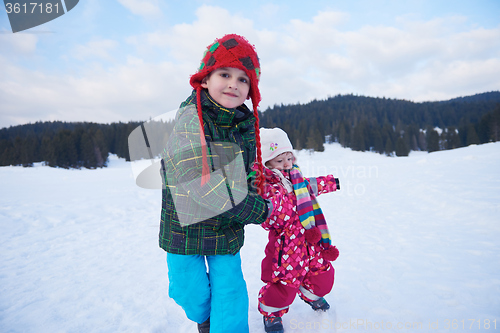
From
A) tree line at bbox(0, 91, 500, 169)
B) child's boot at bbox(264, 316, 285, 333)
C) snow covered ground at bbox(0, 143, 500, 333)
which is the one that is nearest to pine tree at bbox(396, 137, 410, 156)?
tree line at bbox(0, 91, 500, 169)

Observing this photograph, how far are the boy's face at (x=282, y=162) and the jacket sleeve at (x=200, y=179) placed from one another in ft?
2.31

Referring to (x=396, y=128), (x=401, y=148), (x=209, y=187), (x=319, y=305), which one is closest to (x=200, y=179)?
(x=209, y=187)

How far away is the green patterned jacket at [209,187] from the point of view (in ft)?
3.64

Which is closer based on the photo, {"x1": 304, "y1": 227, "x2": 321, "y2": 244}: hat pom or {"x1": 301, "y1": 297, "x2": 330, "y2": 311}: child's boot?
{"x1": 304, "y1": 227, "x2": 321, "y2": 244}: hat pom

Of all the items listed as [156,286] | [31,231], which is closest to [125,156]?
[31,231]

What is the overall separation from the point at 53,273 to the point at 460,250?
16.4ft

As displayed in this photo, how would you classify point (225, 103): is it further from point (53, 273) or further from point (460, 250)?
point (460, 250)

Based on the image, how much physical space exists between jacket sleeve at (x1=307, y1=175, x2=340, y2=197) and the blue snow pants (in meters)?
0.88

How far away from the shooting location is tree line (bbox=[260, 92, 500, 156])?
125 ft

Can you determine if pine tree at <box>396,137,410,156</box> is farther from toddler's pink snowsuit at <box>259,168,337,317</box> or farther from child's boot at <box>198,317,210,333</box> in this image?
child's boot at <box>198,317,210,333</box>

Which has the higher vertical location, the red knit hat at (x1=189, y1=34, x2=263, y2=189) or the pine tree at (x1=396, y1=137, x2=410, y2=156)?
the red knit hat at (x1=189, y1=34, x2=263, y2=189)

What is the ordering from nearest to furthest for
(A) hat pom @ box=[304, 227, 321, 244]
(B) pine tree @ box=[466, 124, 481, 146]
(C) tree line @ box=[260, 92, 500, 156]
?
(A) hat pom @ box=[304, 227, 321, 244]
(B) pine tree @ box=[466, 124, 481, 146]
(C) tree line @ box=[260, 92, 500, 156]

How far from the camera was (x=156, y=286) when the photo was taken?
2.43 metres

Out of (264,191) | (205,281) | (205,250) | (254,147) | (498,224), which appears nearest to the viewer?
(205,250)
